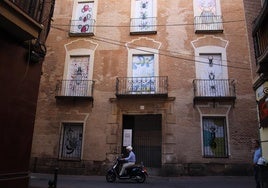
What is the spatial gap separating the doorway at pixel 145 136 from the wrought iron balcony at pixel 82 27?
5.53 meters

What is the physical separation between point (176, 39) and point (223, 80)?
3385mm

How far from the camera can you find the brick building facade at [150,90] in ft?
42.9

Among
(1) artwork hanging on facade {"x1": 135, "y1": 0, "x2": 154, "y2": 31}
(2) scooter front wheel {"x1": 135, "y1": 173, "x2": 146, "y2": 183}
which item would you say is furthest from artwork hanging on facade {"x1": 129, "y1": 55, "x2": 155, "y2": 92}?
(2) scooter front wheel {"x1": 135, "y1": 173, "x2": 146, "y2": 183}

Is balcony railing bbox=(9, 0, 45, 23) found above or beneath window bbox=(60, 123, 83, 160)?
above

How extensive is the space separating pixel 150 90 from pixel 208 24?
16.1 feet

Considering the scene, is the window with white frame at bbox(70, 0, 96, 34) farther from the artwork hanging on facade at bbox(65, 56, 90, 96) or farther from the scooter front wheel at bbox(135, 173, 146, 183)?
the scooter front wheel at bbox(135, 173, 146, 183)

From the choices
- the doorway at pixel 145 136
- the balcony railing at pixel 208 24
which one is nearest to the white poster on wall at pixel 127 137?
the doorway at pixel 145 136

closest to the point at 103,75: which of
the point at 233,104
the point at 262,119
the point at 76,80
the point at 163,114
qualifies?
the point at 76,80

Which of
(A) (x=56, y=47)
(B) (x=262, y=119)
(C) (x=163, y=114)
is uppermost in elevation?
(A) (x=56, y=47)

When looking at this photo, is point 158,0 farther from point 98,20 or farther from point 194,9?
point 98,20

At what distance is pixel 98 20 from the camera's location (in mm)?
15688

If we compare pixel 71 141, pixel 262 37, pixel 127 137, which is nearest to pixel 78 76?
pixel 71 141

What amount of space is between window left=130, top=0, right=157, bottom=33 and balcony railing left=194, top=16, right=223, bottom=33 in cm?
237

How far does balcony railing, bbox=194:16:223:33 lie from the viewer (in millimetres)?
14359
